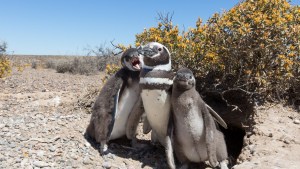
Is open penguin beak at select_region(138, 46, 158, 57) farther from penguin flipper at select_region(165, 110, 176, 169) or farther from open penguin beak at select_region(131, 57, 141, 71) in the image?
penguin flipper at select_region(165, 110, 176, 169)

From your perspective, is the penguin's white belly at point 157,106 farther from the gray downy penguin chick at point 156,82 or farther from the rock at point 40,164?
the rock at point 40,164

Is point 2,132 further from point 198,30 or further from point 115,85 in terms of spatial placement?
point 198,30

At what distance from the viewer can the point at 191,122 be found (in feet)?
13.7

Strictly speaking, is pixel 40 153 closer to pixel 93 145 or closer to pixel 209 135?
pixel 93 145

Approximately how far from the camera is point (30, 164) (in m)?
4.04

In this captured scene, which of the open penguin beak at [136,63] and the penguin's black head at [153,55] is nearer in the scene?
the penguin's black head at [153,55]

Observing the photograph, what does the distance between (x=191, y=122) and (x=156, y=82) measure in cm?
61

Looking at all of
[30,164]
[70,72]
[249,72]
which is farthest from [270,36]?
[70,72]

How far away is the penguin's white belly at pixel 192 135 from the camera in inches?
165

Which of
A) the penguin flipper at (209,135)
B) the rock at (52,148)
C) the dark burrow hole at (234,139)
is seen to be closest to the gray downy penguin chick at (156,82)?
the penguin flipper at (209,135)

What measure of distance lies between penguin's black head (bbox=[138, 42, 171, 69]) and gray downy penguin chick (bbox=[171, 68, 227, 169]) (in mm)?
311

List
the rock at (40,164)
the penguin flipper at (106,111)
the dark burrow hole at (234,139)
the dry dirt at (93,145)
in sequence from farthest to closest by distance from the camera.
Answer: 1. the dark burrow hole at (234,139)
2. the penguin flipper at (106,111)
3. the dry dirt at (93,145)
4. the rock at (40,164)

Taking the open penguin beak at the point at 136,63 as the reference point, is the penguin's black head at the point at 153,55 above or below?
above

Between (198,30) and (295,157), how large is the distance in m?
2.37
